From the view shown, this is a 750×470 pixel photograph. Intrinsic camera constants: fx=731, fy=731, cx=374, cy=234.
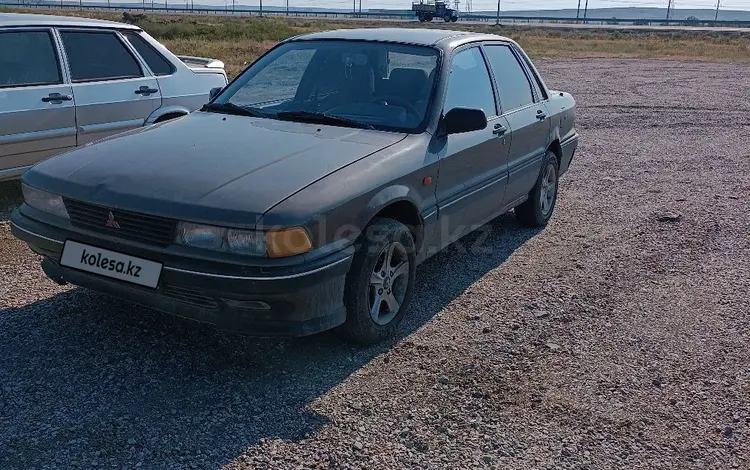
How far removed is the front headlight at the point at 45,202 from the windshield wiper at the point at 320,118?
1.44 meters

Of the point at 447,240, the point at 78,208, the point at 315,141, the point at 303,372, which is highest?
the point at 315,141

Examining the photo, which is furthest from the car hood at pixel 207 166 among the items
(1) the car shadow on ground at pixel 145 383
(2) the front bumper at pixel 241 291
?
(1) the car shadow on ground at pixel 145 383

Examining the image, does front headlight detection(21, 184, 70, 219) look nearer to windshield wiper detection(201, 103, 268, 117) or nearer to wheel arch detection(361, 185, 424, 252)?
windshield wiper detection(201, 103, 268, 117)

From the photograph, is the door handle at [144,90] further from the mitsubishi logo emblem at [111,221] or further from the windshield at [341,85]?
the mitsubishi logo emblem at [111,221]

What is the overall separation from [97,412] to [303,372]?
0.99 m

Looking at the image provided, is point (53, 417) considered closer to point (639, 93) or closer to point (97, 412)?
point (97, 412)

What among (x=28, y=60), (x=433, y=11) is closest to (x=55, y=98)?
(x=28, y=60)

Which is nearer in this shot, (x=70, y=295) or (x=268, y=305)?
(x=268, y=305)

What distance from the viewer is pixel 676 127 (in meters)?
12.4

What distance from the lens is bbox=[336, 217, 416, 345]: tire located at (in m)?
3.72

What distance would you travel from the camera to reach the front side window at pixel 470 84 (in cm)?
474

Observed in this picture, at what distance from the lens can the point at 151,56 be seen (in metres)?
7.02

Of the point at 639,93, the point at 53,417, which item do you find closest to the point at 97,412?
the point at 53,417

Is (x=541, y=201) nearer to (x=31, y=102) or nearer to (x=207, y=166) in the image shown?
(x=207, y=166)
